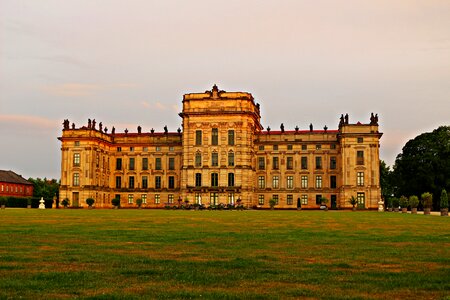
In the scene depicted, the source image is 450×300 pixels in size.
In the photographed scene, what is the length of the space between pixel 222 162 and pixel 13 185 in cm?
4794

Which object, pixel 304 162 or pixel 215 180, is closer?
pixel 215 180

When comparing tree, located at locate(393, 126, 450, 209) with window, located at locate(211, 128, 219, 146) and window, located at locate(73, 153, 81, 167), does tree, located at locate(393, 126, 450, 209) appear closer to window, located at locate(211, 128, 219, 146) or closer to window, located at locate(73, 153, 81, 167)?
window, located at locate(211, 128, 219, 146)

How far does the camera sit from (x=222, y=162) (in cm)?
8412

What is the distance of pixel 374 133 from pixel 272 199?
1739 cm

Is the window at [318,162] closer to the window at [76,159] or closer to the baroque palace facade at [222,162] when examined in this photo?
the baroque palace facade at [222,162]

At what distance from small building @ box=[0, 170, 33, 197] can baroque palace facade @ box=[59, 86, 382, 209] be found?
24220 mm

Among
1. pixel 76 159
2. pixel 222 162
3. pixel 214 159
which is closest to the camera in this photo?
pixel 222 162

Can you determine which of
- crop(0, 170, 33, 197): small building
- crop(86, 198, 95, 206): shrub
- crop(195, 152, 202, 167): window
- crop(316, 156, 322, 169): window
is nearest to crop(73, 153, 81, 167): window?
crop(86, 198, 95, 206): shrub

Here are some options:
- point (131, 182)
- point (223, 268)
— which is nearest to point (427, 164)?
point (131, 182)

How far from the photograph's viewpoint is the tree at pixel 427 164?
7875 centimetres

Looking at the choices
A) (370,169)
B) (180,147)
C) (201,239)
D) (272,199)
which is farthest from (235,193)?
(201,239)

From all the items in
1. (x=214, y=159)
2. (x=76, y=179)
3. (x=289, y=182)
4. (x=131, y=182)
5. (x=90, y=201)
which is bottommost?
(x=90, y=201)

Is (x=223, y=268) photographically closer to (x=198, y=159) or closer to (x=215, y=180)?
(x=215, y=180)

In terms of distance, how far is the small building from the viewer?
106m
